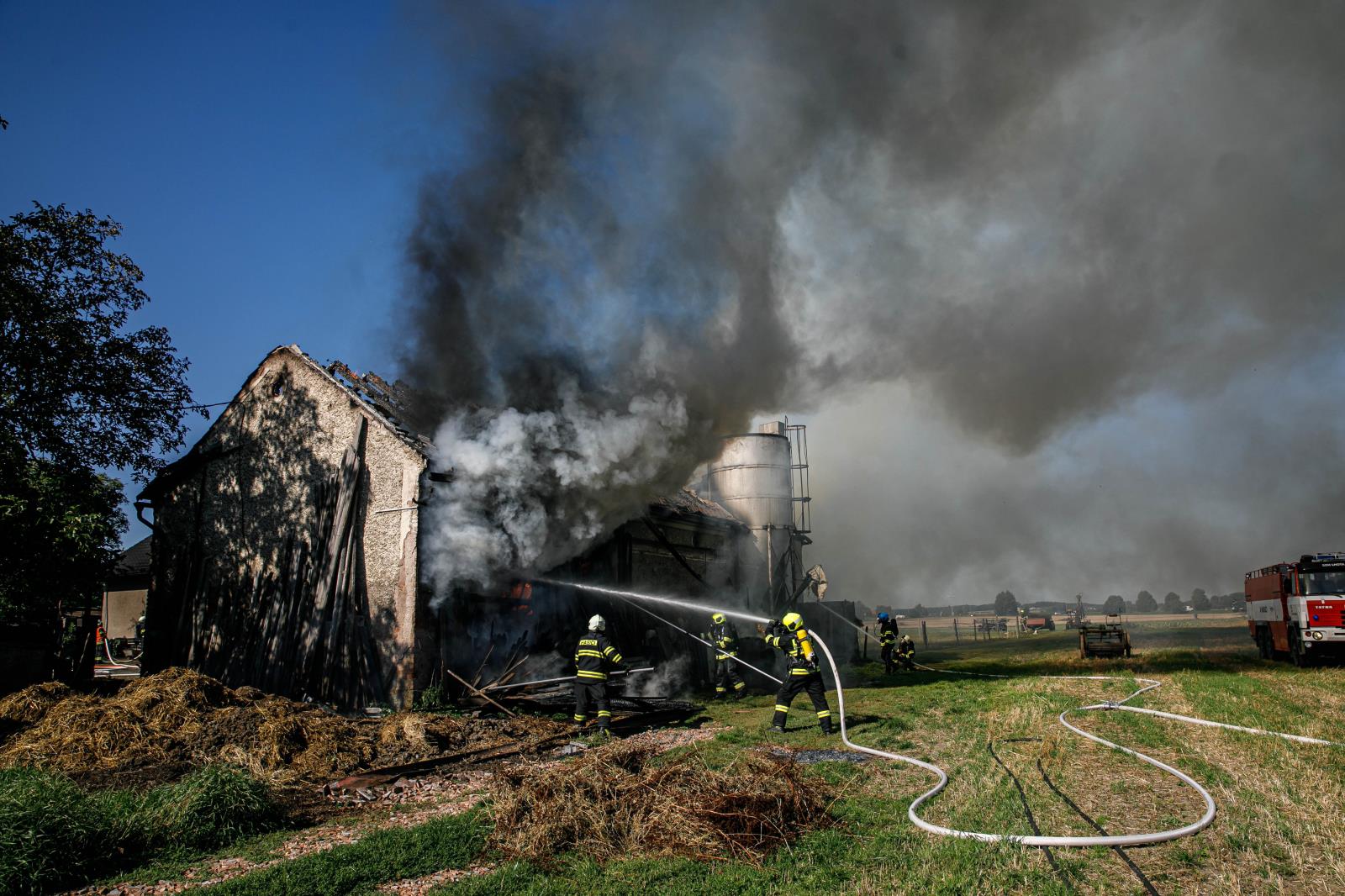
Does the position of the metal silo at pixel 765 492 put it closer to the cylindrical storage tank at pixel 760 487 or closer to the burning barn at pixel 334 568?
the cylindrical storage tank at pixel 760 487

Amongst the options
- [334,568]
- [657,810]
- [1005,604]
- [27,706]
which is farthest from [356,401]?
[1005,604]

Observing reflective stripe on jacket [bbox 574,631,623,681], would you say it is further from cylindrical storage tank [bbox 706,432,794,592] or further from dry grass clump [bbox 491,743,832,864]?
cylindrical storage tank [bbox 706,432,794,592]

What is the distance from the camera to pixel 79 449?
14.4 meters

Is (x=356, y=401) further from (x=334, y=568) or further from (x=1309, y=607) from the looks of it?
(x=1309, y=607)

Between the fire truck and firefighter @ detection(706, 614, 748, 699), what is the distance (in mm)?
14119

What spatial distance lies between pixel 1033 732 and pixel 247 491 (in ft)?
50.2

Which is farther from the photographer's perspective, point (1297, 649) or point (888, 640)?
point (1297, 649)

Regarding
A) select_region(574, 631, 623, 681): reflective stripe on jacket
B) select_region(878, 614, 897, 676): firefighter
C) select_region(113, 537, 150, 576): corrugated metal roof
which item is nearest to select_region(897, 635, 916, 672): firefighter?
select_region(878, 614, 897, 676): firefighter

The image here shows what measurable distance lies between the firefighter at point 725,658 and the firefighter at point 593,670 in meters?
4.10

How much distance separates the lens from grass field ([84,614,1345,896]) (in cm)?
494

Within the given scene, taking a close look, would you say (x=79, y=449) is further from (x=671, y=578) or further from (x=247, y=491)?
(x=671, y=578)

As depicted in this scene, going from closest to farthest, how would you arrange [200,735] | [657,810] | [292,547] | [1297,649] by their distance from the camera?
[657,810] < [200,735] < [292,547] < [1297,649]

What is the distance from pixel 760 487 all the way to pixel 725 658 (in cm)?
979

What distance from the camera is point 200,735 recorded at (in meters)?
9.69
